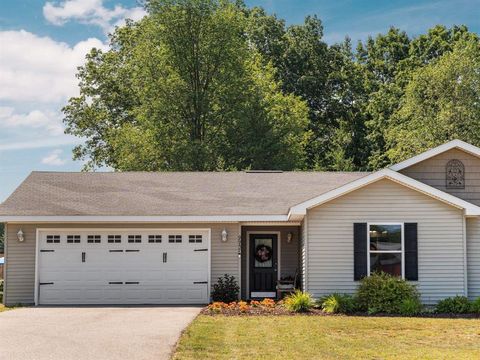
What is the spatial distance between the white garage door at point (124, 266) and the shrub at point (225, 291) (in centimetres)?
45

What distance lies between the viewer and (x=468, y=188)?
19328 millimetres

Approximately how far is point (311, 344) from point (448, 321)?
4887 millimetres

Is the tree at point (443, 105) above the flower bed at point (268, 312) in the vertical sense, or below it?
above

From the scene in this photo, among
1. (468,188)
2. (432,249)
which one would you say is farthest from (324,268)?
(468,188)

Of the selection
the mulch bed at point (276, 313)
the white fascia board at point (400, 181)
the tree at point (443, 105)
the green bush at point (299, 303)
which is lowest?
the mulch bed at point (276, 313)

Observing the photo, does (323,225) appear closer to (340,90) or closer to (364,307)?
(364,307)

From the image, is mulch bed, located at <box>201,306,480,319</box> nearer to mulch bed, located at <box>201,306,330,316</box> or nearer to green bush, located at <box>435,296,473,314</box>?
mulch bed, located at <box>201,306,330,316</box>

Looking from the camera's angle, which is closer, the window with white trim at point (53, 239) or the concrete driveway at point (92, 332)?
the concrete driveway at point (92, 332)

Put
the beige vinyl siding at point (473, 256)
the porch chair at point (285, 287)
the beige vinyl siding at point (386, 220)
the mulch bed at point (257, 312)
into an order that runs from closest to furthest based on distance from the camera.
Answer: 1. the mulch bed at point (257, 312)
2. the beige vinyl siding at point (386, 220)
3. the beige vinyl siding at point (473, 256)
4. the porch chair at point (285, 287)

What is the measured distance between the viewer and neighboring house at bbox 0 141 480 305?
→ 17734mm

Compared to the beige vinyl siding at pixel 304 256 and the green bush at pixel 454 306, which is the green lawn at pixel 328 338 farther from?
the beige vinyl siding at pixel 304 256

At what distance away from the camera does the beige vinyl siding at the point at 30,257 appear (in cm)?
1945

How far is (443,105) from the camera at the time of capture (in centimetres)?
3719

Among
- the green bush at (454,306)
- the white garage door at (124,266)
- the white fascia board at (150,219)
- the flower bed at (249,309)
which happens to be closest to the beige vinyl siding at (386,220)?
the green bush at (454,306)
